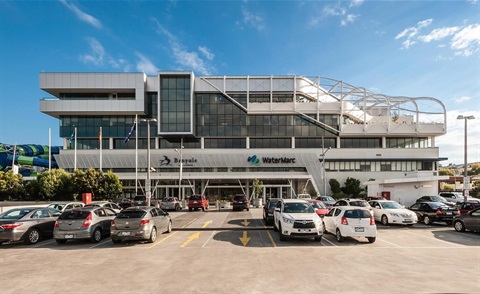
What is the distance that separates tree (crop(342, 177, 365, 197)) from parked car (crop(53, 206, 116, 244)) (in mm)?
42061

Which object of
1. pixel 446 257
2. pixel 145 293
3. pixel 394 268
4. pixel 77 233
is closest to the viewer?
pixel 145 293

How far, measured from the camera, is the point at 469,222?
15867mm

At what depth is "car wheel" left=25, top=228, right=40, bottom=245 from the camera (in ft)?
45.9

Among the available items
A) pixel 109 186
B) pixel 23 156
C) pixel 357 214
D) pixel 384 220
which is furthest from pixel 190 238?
pixel 23 156

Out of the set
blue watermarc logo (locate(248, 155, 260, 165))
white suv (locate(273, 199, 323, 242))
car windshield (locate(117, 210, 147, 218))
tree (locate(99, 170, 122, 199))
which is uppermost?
blue watermarc logo (locate(248, 155, 260, 165))

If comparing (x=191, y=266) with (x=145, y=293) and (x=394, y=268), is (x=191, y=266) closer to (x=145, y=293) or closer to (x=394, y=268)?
(x=145, y=293)

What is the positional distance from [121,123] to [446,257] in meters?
52.5

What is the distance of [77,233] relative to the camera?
13.3 m

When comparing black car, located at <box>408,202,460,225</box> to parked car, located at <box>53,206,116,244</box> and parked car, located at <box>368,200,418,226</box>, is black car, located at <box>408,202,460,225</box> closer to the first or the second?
parked car, located at <box>368,200,418,226</box>

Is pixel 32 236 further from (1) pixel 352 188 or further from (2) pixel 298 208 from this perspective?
(1) pixel 352 188

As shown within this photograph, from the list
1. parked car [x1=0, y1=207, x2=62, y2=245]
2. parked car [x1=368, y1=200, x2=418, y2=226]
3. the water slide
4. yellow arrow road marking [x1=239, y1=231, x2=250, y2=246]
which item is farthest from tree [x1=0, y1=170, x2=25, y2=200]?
parked car [x1=368, y1=200, x2=418, y2=226]

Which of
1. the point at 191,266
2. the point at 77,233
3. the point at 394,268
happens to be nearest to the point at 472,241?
the point at 394,268

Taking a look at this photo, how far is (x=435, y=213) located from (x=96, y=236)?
66.7 ft

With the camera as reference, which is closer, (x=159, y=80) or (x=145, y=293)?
(x=145, y=293)
